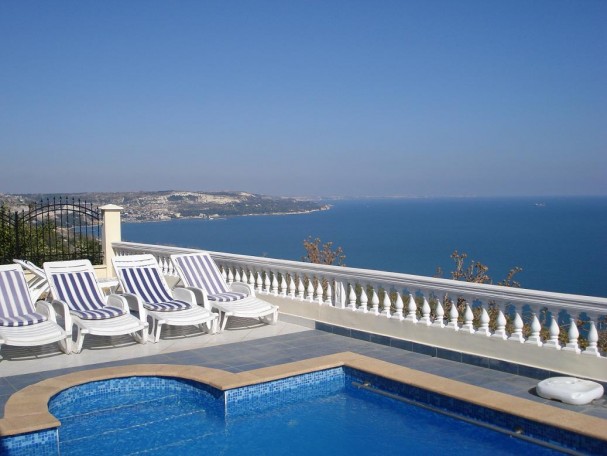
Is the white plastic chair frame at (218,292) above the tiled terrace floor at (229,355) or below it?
above

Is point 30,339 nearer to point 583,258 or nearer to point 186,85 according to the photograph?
point 186,85

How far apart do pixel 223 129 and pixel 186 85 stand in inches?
377

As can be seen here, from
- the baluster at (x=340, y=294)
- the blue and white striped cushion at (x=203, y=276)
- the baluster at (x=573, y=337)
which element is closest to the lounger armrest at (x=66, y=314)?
the blue and white striped cushion at (x=203, y=276)

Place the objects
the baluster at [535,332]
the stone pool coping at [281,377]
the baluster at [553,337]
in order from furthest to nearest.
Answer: the baluster at [535,332] → the baluster at [553,337] → the stone pool coping at [281,377]

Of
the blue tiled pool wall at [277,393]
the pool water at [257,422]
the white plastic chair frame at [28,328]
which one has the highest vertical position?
the white plastic chair frame at [28,328]

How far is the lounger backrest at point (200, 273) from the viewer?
31.4ft

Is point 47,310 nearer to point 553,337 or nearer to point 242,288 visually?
point 242,288

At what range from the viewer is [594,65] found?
60.2 meters

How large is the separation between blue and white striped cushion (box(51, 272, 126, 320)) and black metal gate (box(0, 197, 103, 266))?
16.6 feet

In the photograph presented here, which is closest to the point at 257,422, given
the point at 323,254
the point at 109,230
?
the point at 109,230

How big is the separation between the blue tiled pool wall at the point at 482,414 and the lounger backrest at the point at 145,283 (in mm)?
3392

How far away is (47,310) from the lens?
8.02 metres

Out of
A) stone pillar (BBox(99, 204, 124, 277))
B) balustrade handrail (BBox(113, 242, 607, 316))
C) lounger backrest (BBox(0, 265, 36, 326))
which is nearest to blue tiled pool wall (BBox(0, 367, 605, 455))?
balustrade handrail (BBox(113, 242, 607, 316))

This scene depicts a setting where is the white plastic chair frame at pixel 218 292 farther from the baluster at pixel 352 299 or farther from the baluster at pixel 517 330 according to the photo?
the baluster at pixel 517 330
